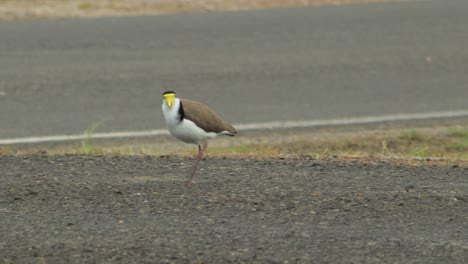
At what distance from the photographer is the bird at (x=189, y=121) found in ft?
19.9

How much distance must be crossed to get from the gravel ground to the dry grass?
5674mm

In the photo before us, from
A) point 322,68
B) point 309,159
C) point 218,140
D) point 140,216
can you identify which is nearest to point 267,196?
point 140,216

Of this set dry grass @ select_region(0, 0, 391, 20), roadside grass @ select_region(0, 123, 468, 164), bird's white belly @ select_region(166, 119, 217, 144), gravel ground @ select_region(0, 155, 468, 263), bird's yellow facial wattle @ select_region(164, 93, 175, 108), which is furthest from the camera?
dry grass @ select_region(0, 0, 391, 20)

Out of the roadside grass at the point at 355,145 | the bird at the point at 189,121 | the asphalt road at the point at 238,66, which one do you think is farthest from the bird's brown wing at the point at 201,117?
the asphalt road at the point at 238,66

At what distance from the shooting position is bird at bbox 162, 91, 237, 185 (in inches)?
239

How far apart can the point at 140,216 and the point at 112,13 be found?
7237 mm

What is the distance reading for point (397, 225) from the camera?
5461 millimetres

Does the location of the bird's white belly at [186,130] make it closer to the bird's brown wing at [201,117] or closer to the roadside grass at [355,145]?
the bird's brown wing at [201,117]

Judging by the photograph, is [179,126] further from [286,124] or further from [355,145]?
[286,124]

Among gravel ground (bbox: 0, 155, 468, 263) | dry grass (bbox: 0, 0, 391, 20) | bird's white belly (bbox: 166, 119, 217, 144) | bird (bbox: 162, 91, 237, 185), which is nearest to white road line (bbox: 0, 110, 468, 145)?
gravel ground (bbox: 0, 155, 468, 263)

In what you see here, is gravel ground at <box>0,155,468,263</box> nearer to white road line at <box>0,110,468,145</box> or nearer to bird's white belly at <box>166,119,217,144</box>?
bird's white belly at <box>166,119,217,144</box>

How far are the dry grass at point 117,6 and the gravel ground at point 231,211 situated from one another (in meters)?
5.67

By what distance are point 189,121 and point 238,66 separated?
463cm

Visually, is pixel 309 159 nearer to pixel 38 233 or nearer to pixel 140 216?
pixel 140 216
